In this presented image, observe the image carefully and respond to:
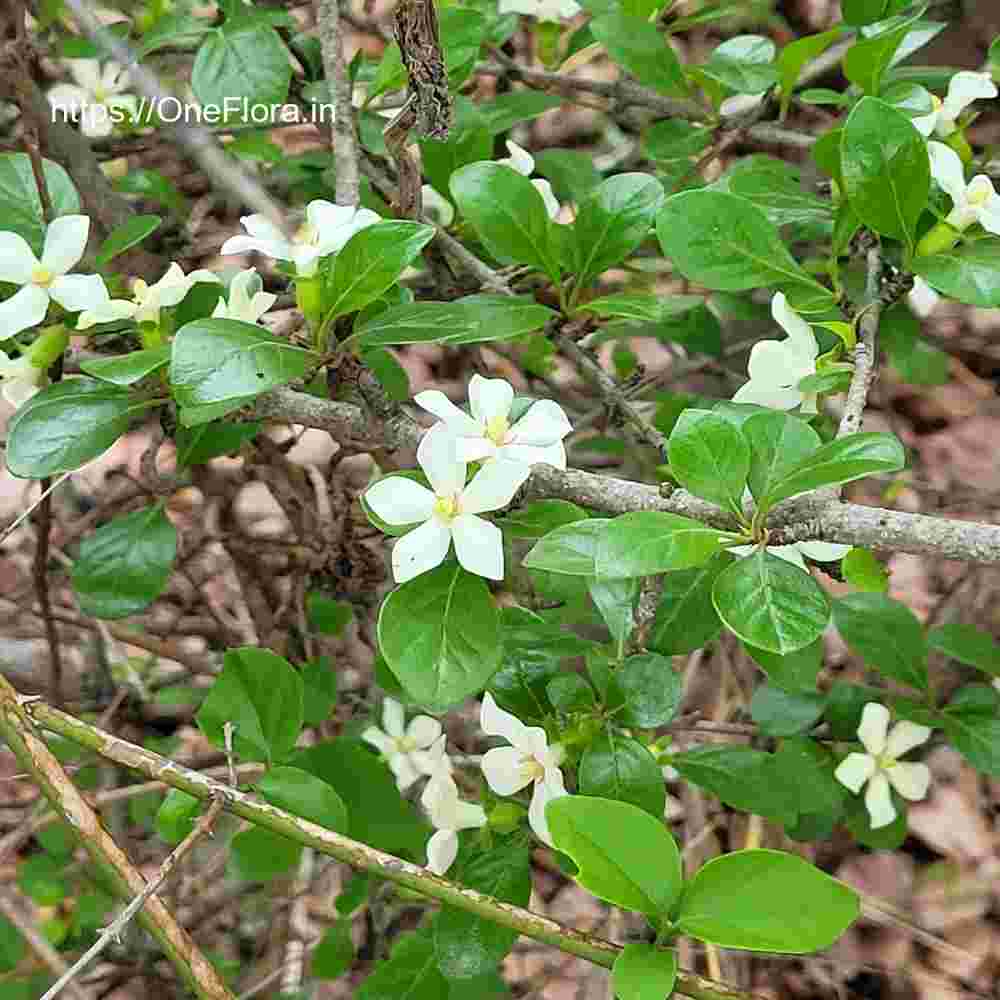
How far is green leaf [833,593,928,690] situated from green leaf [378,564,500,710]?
0.52m

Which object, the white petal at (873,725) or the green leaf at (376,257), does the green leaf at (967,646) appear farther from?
the green leaf at (376,257)

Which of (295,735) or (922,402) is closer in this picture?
(295,735)

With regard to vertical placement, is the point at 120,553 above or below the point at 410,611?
below

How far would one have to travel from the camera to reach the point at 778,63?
1.16 meters

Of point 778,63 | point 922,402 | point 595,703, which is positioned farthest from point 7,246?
point 922,402

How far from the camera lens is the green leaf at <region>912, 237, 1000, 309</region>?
0.86m

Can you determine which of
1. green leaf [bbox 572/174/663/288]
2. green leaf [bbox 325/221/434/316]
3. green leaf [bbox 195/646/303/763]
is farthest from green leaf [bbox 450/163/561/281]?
green leaf [bbox 195/646/303/763]

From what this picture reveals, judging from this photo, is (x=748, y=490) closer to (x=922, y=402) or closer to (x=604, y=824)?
(x=604, y=824)

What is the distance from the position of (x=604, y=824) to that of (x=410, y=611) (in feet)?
0.56

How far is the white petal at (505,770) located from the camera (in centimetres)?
86

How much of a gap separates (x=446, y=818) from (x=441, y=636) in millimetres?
226

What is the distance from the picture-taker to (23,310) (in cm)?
88

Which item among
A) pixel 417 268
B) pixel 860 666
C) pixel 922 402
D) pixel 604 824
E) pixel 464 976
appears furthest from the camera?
pixel 922 402

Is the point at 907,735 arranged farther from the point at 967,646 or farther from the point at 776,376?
the point at 776,376
